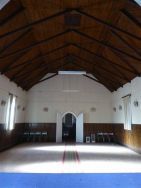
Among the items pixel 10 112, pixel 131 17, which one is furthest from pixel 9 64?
pixel 131 17

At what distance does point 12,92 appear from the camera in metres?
10.6

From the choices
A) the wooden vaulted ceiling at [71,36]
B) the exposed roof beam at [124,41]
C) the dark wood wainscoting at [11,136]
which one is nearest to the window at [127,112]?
the wooden vaulted ceiling at [71,36]

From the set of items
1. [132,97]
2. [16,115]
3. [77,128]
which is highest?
[132,97]

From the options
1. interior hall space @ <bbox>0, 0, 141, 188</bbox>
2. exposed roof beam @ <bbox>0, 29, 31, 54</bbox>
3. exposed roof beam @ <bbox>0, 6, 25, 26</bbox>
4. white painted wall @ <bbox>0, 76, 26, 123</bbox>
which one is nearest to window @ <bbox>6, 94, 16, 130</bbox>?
interior hall space @ <bbox>0, 0, 141, 188</bbox>

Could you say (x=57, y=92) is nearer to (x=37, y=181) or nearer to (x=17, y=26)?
(x=17, y=26)

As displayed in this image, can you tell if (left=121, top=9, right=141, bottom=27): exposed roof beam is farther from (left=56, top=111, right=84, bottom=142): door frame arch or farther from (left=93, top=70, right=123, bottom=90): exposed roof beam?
(left=56, top=111, right=84, bottom=142): door frame arch

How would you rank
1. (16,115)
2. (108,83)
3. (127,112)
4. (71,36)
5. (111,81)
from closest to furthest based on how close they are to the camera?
(71,36), (127,112), (16,115), (111,81), (108,83)

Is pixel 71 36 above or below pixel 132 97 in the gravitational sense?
above

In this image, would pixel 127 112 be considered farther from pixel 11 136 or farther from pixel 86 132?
pixel 11 136

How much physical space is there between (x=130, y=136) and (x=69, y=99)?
16.2ft

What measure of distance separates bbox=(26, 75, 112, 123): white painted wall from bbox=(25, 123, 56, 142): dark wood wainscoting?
1.05 feet

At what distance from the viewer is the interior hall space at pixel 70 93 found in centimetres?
521

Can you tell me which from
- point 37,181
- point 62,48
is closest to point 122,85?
point 62,48

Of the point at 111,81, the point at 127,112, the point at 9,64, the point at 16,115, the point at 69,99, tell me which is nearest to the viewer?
the point at 9,64
